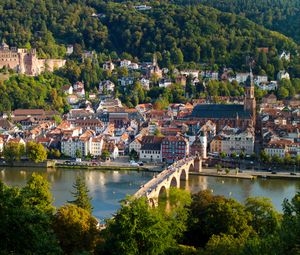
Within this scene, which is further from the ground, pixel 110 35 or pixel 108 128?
pixel 110 35

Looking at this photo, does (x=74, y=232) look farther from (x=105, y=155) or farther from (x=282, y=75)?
(x=282, y=75)

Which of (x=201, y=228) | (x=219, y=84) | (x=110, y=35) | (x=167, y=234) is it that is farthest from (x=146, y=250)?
(x=110, y=35)

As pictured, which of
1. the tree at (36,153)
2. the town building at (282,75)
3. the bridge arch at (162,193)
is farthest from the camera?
the town building at (282,75)

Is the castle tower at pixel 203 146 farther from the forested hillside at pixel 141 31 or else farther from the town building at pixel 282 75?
the forested hillside at pixel 141 31

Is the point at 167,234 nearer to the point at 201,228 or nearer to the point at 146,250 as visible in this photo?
the point at 146,250

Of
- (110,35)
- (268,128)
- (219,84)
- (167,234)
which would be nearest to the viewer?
(167,234)

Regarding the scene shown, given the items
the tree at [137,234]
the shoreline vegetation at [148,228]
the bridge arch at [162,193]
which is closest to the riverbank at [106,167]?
the bridge arch at [162,193]

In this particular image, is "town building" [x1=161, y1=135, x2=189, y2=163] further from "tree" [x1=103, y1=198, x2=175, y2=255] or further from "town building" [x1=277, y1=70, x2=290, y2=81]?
"town building" [x1=277, y1=70, x2=290, y2=81]

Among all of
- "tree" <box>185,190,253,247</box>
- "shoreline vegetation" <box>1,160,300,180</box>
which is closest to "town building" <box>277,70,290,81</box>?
"shoreline vegetation" <box>1,160,300,180</box>
